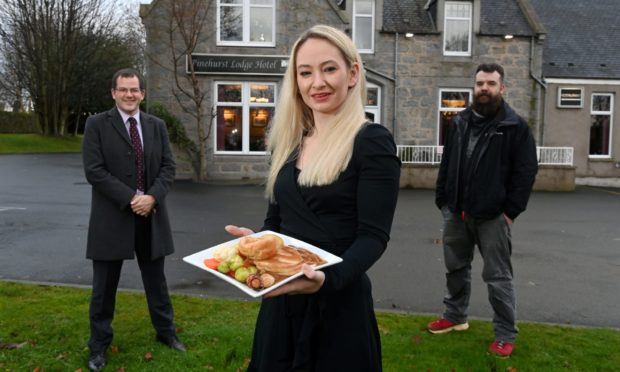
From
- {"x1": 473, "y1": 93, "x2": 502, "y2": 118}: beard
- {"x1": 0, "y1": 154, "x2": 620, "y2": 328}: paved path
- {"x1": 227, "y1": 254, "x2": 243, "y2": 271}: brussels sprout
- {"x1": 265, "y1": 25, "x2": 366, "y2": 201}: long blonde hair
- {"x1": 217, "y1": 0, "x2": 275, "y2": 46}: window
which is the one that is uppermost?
{"x1": 217, "y1": 0, "x2": 275, "y2": 46}: window

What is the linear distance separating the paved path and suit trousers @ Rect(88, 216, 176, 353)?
1.61m

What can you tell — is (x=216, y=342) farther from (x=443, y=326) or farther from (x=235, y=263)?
(x=235, y=263)

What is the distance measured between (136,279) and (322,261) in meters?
5.10

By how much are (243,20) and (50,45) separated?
24280 millimetres

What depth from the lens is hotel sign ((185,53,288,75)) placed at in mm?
19203

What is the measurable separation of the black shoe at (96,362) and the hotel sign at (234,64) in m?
16.1

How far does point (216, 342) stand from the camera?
14.4 feet

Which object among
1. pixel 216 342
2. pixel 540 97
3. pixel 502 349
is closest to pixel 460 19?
pixel 540 97

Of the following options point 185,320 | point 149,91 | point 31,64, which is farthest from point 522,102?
point 31,64

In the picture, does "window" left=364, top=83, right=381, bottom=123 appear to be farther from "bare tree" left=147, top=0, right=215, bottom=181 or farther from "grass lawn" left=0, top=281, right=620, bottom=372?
"grass lawn" left=0, top=281, right=620, bottom=372

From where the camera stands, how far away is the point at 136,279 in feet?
21.1

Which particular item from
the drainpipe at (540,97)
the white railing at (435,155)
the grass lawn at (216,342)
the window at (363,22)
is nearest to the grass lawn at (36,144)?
the window at (363,22)

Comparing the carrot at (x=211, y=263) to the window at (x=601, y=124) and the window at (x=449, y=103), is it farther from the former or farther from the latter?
the window at (x=601, y=124)

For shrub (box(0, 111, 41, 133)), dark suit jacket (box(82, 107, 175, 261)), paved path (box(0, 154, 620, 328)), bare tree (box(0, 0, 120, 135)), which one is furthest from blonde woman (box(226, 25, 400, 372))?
shrub (box(0, 111, 41, 133))
